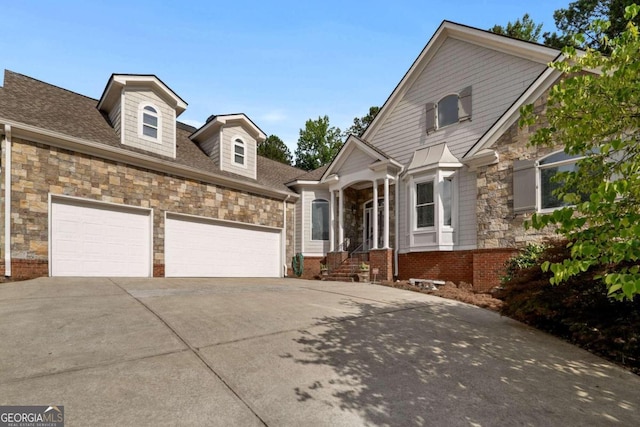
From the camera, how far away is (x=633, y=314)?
5129mm

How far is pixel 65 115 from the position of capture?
11.2 meters

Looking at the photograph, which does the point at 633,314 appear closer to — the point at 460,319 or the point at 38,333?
the point at 460,319

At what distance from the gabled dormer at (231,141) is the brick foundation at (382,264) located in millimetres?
6750

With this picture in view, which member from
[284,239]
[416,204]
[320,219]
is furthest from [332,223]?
[416,204]

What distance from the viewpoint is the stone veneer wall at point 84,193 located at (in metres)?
9.02

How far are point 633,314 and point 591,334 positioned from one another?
0.67 meters

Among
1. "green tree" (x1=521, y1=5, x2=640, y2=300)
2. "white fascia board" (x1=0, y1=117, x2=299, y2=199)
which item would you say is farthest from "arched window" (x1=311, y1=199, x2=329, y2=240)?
"green tree" (x1=521, y1=5, x2=640, y2=300)

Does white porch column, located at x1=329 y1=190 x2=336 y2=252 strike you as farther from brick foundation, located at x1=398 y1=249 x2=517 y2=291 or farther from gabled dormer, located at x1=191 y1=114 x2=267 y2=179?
gabled dormer, located at x1=191 y1=114 x2=267 y2=179

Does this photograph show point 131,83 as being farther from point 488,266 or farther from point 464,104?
point 488,266

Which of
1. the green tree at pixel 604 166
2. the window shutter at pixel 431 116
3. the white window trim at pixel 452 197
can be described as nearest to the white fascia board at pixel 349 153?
the window shutter at pixel 431 116

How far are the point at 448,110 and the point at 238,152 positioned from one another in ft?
29.9

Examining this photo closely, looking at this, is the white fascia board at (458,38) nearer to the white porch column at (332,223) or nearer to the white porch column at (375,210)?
the white porch column at (375,210)

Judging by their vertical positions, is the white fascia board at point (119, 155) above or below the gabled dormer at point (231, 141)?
below

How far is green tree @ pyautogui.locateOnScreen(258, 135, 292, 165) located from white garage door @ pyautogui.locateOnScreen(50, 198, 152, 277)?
80.5 feet
